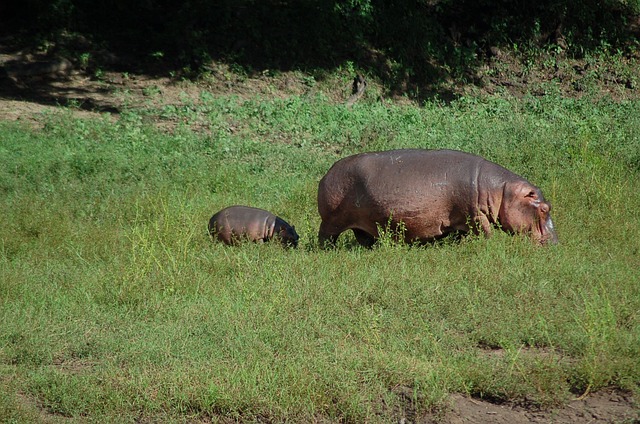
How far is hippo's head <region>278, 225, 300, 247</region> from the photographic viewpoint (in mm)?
8500

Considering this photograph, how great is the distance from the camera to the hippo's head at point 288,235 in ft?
27.9

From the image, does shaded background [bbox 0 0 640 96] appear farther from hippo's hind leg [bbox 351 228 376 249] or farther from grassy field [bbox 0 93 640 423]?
hippo's hind leg [bbox 351 228 376 249]

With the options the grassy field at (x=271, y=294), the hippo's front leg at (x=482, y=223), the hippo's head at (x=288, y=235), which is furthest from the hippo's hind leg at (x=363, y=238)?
the hippo's front leg at (x=482, y=223)

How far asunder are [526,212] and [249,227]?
104 inches

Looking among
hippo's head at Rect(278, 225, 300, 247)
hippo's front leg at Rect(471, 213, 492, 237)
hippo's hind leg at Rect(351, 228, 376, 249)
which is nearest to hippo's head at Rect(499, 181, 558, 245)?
hippo's front leg at Rect(471, 213, 492, 237)

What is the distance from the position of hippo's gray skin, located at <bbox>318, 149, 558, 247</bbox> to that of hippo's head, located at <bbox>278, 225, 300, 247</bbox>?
71 centimetres

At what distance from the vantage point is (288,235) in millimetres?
8531

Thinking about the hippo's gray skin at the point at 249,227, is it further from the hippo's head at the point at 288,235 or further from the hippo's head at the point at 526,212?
the hippo's head at the point at 526,212

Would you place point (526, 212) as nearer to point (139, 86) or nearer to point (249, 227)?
point (249, 227)

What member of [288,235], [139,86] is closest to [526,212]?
[288,235]

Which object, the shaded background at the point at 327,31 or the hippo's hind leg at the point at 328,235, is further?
the shaded background at the point at 327,31

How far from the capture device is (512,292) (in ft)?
21.7

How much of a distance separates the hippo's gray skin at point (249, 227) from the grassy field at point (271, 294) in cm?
20

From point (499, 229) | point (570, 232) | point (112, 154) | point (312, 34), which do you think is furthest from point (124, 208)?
point (312, 34)
